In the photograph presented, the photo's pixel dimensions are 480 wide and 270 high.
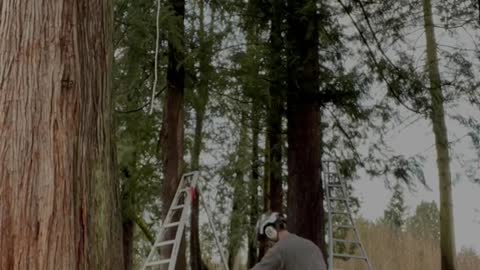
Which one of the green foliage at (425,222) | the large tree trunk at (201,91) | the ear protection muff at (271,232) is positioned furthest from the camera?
the green foliage at (425,222)

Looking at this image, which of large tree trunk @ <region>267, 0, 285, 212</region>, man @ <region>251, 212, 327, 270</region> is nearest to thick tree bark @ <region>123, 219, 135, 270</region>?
large tree trunk @ <region>267, 0, 285, 212</region>

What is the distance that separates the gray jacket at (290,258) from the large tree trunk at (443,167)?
4894mm

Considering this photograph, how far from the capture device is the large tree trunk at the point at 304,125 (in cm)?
723

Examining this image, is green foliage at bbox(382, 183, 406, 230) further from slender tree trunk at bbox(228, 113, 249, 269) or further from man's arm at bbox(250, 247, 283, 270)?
man's arm at bbox(250, 247, 283, 270)

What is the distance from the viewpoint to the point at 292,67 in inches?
296

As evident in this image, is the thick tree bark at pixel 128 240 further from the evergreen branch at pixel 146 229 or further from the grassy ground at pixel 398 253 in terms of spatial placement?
the grassy ground at pixel 398 253

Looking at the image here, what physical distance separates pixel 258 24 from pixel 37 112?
5.82m

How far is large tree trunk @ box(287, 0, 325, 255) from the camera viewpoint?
7234 millimetres

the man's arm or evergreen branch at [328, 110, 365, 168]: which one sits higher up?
evergreen branch at [328, 110, 365, 168]

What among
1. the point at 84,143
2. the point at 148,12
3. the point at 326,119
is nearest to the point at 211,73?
the point at 148,12

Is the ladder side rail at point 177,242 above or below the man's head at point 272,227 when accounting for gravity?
below

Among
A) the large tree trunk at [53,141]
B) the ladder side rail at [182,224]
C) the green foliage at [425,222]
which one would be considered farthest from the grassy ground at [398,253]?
the large tree trunk at [53,141]

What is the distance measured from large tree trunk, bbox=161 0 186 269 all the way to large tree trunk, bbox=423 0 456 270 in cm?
360

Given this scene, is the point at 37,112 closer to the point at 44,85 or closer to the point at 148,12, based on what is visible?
the point at 44,85
